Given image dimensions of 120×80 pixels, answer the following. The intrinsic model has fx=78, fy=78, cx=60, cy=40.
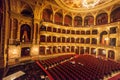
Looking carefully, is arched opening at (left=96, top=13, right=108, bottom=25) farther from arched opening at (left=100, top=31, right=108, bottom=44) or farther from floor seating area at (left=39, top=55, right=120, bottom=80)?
floor seating area at (left=39, top=55, right=120, bottom=80)

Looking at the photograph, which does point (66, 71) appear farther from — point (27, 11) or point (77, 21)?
point (77, 21)

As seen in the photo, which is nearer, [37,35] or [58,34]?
[37,35]

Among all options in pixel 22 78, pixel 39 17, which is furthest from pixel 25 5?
pixel 22 78

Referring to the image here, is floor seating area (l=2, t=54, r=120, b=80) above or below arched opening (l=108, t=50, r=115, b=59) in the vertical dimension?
below

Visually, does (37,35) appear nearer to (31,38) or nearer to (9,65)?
(31,38)

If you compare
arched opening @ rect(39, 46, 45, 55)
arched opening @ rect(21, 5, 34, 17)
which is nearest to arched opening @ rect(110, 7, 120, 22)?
arched opening @ rect(39, 46, 45, 55)

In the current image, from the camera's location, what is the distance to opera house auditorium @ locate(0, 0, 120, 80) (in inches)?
419

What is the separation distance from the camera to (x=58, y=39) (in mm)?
22828

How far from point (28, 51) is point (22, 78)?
8.42 meters

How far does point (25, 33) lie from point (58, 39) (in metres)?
9.41

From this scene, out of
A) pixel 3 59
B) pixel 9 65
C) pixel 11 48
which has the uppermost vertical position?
pixel 11 48

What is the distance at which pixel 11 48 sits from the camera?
13703 millimetres

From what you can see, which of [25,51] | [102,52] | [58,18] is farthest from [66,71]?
[58,18]

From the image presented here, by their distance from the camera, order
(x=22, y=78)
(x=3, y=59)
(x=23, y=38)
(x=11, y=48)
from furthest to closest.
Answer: (x=23, y=38) < (x=11, y=48) < (x=3, y=59) < (x=22, y=78)
